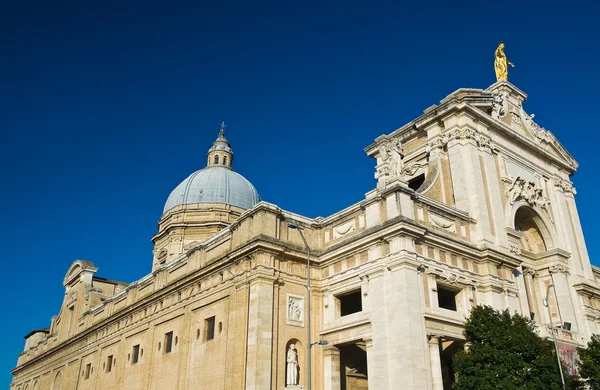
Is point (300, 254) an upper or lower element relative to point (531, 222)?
lower

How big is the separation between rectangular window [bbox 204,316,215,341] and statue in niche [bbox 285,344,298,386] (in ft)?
16.3

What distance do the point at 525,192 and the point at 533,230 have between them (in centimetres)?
300

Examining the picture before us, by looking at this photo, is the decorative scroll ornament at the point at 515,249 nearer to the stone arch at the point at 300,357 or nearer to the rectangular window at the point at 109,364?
the stone arch at the point at 300,357

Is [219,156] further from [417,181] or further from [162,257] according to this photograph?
[417,181]

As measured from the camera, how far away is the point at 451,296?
26.7m

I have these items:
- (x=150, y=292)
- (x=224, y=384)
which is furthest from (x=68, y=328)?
(x=224, y=384)

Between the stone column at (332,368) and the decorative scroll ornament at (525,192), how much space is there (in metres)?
13.1

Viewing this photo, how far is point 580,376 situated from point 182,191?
42.1 m

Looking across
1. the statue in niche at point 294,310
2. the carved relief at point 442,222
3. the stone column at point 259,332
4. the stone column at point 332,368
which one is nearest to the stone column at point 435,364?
the stone column at point 332,368

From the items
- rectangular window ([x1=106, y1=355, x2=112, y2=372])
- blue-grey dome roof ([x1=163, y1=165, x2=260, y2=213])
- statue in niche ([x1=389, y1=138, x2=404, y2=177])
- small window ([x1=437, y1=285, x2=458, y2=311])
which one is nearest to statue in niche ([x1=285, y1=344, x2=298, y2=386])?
small window ([x1=437, y1=285, x2=458, y2=311])

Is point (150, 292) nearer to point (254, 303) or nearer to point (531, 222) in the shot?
point (254, 303)

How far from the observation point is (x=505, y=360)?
67.9 ft

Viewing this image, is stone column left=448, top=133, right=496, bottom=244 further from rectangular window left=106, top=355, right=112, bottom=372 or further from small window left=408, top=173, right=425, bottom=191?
rectangular window left=106, top=355, right=112, bottom=372

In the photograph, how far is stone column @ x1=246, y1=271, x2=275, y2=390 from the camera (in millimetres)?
23219
